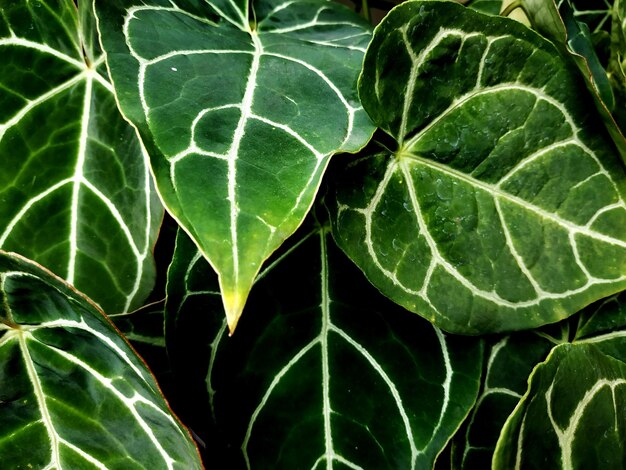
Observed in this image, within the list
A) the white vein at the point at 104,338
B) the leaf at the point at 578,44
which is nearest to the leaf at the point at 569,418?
the leaf at the point at 578,44

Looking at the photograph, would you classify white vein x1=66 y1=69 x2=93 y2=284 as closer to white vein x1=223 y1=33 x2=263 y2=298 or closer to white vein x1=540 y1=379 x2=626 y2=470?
white vein x1=223 y1=33 x2=263 y2=298

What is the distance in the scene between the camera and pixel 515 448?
1.89 feet

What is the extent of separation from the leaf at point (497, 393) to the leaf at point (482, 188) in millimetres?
76

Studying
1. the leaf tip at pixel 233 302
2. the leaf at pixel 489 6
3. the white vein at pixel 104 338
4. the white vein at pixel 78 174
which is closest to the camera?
the leaf tip at pixel 233 302

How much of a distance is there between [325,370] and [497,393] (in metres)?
0.20

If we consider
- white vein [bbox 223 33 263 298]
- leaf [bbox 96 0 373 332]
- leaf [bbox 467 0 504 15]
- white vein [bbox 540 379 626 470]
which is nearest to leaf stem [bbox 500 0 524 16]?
leaf [bbox 467 0 504 15]

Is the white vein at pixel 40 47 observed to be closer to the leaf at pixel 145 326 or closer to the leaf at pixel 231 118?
the leaf at pixel 231 118

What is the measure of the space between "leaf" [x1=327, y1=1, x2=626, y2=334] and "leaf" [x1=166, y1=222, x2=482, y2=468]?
0.06 m

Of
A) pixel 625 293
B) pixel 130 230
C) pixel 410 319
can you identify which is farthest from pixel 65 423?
pixel 625 293

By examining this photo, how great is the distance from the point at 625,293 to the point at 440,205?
292mm

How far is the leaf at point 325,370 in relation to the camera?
Result: 63cm

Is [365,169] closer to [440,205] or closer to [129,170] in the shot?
[440,205]

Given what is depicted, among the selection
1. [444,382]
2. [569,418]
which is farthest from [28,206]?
[569,418]

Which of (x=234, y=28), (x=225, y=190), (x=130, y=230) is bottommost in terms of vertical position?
(x=130, y=230)
